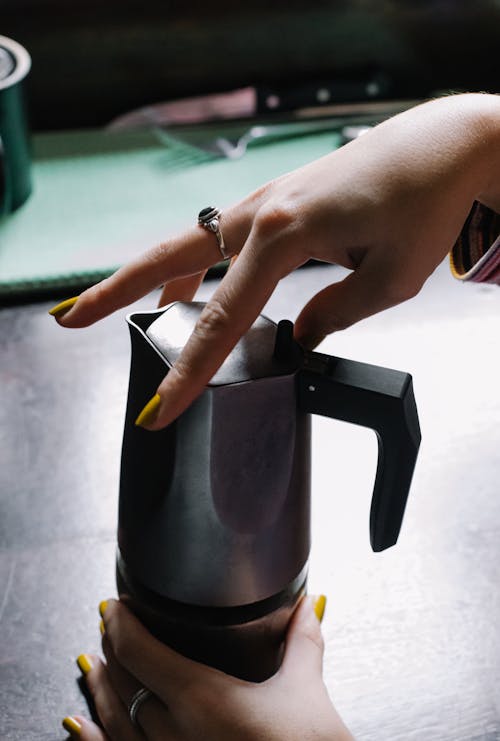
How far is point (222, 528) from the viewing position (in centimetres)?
48

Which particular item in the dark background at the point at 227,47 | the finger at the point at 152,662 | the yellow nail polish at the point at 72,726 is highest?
the dark background at the point at 227,47

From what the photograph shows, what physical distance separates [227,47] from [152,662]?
1046 millimetres

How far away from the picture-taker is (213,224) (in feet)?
1.78

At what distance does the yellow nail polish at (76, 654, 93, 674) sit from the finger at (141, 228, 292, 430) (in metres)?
0.22

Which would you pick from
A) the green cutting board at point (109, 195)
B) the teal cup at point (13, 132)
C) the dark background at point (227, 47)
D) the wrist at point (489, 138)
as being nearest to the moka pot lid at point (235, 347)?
the wrist at point (489, 138)

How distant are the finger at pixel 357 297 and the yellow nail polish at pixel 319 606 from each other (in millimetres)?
195

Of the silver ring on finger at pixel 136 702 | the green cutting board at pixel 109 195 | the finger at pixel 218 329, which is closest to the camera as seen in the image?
the finger at pixel 218 329

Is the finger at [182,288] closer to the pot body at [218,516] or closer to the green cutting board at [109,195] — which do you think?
the pot body at [218,516]

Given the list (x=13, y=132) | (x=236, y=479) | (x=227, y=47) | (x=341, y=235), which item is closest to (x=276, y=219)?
(x=341, y=235)

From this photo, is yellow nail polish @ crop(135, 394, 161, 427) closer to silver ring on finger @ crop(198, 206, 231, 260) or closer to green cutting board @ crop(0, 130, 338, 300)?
silver ring on finger @ crop(198, 206, 231, 260)

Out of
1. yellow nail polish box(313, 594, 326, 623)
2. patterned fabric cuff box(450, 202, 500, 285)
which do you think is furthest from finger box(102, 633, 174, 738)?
patterned fabric cuff box(450, 202, 500, 285)

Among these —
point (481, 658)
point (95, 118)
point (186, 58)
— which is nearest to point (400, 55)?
point (186, 58)

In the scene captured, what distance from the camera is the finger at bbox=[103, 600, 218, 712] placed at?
52 centimetres

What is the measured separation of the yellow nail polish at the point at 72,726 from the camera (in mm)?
551
